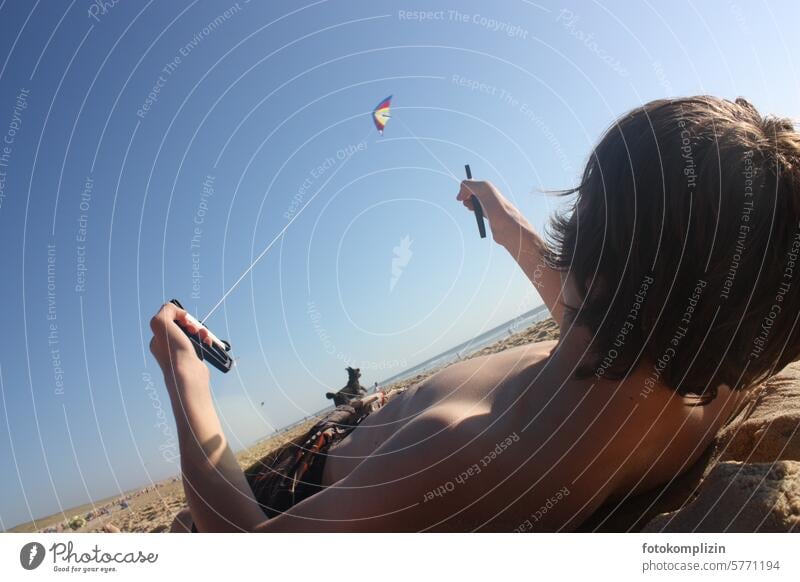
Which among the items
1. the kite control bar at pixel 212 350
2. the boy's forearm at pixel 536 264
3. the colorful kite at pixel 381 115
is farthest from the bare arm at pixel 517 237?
the kite control bar at pixel 212 350

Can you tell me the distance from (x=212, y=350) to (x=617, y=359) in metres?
0.98

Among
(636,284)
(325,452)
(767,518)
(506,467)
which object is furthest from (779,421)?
(325,452)

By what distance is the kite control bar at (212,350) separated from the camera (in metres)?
1.29

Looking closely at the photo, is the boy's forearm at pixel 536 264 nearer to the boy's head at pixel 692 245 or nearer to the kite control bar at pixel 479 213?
the kite control bar at pixel 479 213

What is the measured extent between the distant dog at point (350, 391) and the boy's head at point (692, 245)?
117 cm

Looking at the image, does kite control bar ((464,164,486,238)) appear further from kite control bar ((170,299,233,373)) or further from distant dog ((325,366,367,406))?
kite control bar ((170,299,233,373))

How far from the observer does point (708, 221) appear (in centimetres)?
85

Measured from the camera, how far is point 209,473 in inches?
38.4

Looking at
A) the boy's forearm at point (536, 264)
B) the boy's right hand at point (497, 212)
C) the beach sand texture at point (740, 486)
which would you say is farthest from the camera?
the boy's right hand at point (497, 212)

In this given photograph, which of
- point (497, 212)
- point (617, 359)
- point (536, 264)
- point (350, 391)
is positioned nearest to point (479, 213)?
point (497, 212)

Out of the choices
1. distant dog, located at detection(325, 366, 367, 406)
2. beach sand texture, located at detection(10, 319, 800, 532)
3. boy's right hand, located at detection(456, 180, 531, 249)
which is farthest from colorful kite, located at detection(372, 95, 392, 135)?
beach sand texture, located at detection(10, 319, 800, 532)

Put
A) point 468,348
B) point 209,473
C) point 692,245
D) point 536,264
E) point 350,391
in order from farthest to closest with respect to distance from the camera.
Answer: point 468,348
point 350,391
point 536,264
point 209,473
point 692,245

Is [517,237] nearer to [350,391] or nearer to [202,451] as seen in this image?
[350,391]

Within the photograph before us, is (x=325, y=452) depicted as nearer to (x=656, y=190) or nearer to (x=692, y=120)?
(x=656, y=190)
